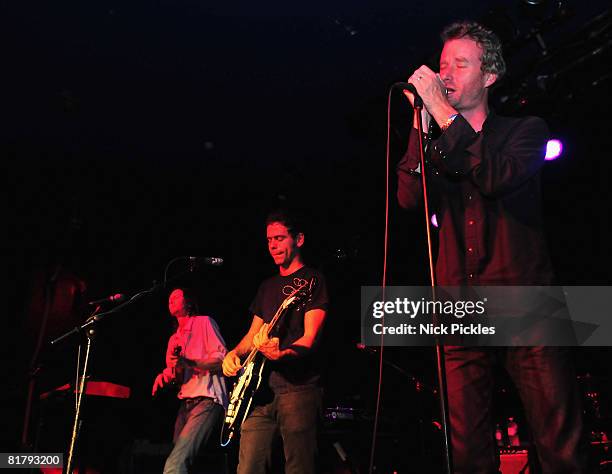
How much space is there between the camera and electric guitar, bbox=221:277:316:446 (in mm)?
3305

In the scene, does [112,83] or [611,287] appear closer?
[112,83]

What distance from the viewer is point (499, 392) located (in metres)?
5.14

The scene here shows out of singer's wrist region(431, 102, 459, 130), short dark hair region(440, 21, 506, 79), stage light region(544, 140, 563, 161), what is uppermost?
stage light region(544, 140, 563, 161)

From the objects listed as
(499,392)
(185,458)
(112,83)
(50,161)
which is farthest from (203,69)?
(499,392)

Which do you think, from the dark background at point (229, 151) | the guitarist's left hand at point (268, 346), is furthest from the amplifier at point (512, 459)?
the guitarist's left hand at point (268, 346)

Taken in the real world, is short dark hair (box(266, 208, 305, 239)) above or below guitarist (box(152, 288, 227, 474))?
above

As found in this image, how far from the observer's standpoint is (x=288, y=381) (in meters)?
3.10

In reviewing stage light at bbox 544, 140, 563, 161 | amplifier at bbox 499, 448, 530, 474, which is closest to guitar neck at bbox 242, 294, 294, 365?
amplifier at bbox 499, 448, 530, 474

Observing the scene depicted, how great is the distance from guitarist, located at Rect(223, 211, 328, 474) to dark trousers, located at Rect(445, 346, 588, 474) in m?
1.43

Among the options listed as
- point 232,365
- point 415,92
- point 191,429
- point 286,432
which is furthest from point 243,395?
point 415,92

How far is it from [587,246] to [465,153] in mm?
6048

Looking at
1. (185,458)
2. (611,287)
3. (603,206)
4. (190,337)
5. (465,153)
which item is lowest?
(185,458)

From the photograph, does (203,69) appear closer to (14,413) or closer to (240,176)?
(240,176)

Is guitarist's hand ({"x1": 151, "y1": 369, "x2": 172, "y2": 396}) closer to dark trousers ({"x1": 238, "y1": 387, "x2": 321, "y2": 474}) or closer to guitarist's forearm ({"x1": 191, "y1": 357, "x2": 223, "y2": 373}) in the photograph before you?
guitarist's forearm ({"x1": 191, "y1": 357, "x2": 223, "y2": 373})
